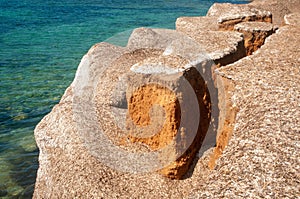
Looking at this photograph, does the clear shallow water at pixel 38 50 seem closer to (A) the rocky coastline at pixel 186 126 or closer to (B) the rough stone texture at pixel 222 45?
(A) the rocky coastline at pixel 186 126

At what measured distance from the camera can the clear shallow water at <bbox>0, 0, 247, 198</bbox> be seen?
13.5 m

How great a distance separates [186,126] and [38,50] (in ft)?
83.4

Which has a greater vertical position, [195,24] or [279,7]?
[279,7]

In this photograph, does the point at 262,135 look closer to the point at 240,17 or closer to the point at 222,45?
the point at 222,45

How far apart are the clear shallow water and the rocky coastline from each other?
143 inches

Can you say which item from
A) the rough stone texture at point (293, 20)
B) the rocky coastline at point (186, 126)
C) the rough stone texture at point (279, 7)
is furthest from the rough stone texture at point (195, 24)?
the rough stone texture at point (279, 7)

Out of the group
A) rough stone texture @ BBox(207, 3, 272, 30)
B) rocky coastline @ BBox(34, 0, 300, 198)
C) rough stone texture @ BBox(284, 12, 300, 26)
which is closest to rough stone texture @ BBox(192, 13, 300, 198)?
rocky coastline @ BBox(34, 0, 300, 198)

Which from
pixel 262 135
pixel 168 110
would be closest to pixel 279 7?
pixel 168 110

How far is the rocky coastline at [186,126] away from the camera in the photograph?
205 inches

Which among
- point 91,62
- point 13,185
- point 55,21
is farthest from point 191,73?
point 55,21

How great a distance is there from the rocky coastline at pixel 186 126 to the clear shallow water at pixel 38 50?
3.64 meters

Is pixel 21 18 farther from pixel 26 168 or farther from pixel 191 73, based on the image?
pixel 191 73

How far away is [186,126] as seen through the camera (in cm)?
771

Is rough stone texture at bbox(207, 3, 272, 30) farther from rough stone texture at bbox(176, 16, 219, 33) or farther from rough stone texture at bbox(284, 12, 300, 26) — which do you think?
rough stone texture at bbox(176, 16, 219, 33)
